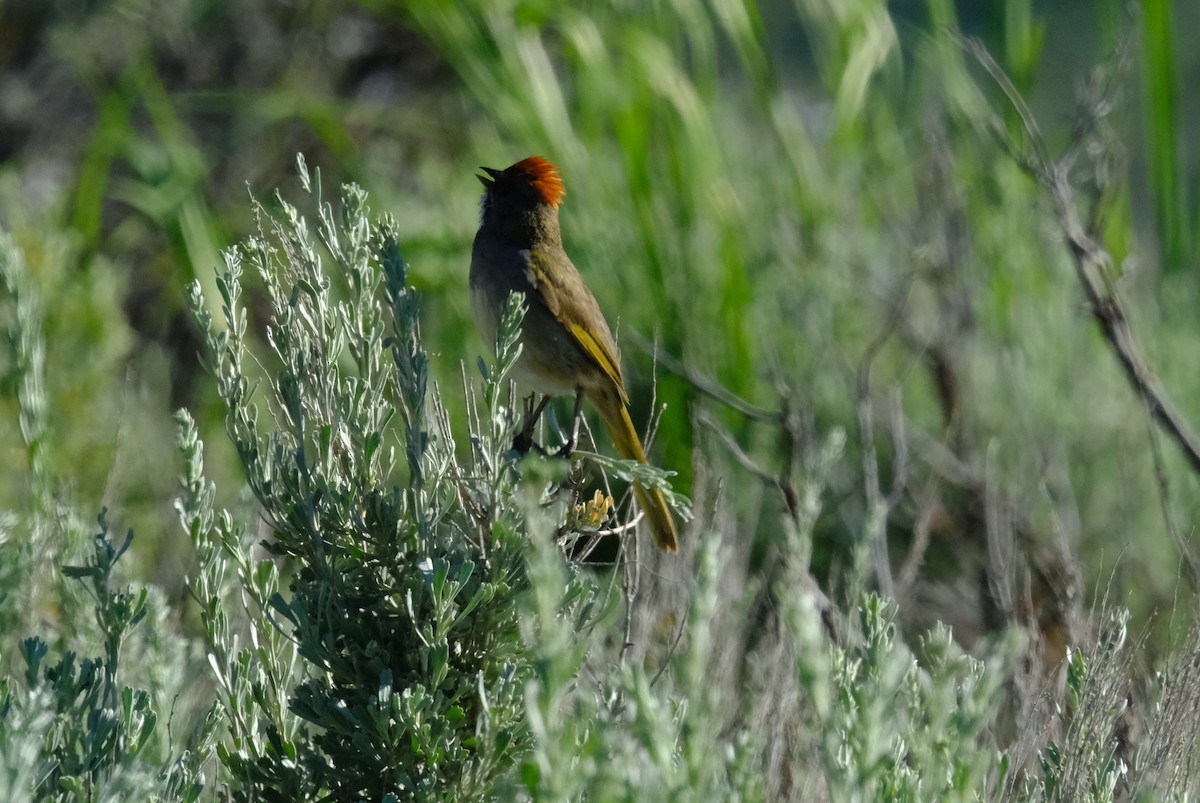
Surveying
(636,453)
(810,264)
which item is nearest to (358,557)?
(636,453)

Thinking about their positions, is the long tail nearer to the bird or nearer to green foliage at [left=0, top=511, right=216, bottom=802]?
the bird

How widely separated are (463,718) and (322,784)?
0.32m

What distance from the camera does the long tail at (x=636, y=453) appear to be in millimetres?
3223

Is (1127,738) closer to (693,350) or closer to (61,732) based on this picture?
(61,732)

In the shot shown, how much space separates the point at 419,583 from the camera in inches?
89.5

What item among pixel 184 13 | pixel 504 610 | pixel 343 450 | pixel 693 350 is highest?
pixel 184 13

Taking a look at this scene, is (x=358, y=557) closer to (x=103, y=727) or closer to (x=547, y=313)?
(x=103, y=727)

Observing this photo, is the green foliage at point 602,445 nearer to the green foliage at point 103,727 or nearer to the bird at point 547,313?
the green foliage at point 103,727

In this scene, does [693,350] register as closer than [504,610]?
No

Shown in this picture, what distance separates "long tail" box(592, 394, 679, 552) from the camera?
10.6ft

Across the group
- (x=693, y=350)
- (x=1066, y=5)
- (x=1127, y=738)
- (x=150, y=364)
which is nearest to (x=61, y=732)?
(x=1127, y=738)

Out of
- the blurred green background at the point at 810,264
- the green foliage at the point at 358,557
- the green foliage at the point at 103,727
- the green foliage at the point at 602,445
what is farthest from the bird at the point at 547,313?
the green foliage at the point at 103,727

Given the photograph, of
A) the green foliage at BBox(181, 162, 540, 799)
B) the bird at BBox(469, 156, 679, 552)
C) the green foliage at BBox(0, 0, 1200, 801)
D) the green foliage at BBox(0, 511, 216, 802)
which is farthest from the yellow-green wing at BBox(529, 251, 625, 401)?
the green foliage at BBox(0, 511, 216, 802)

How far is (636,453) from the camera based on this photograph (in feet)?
12.6
